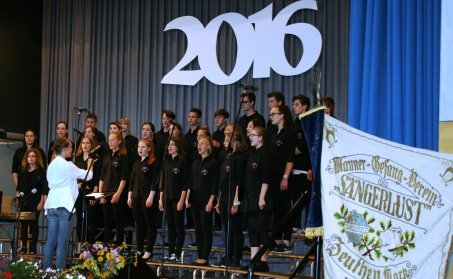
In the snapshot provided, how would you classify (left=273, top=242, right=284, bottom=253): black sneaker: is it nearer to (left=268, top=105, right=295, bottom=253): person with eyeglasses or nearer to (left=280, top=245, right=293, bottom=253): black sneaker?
(left=280, top=245, right=293, bottom=253): black sneaker

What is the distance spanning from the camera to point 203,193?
27.6ft

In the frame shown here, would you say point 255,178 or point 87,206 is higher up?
point 255,178

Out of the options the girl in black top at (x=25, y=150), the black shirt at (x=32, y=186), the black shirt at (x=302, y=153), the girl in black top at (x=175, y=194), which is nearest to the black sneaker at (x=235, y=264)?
the girl in black top at (x=175, y=194)

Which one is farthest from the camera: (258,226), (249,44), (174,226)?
(249,44)

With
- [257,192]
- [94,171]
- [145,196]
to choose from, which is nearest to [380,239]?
[257,192]

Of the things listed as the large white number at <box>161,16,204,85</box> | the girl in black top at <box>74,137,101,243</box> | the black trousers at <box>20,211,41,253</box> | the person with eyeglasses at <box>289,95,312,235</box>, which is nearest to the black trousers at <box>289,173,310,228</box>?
the person with eyeglasses at <box>289,95,312,235</box>

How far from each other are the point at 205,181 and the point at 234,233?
0.89m

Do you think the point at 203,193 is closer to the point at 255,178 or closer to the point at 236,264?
the point at 255,178

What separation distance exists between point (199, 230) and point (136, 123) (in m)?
3.92

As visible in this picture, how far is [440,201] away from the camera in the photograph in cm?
500

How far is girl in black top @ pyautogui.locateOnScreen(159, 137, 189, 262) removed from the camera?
8625 mm

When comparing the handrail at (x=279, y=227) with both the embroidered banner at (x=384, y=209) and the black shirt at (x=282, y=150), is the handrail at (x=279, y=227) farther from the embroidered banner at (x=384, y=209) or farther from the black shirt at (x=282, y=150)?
the black shirt at (x=282, y=150)

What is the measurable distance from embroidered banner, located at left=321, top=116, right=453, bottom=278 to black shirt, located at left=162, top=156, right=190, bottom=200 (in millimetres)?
3861

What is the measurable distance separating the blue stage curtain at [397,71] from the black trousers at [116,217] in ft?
11.5
